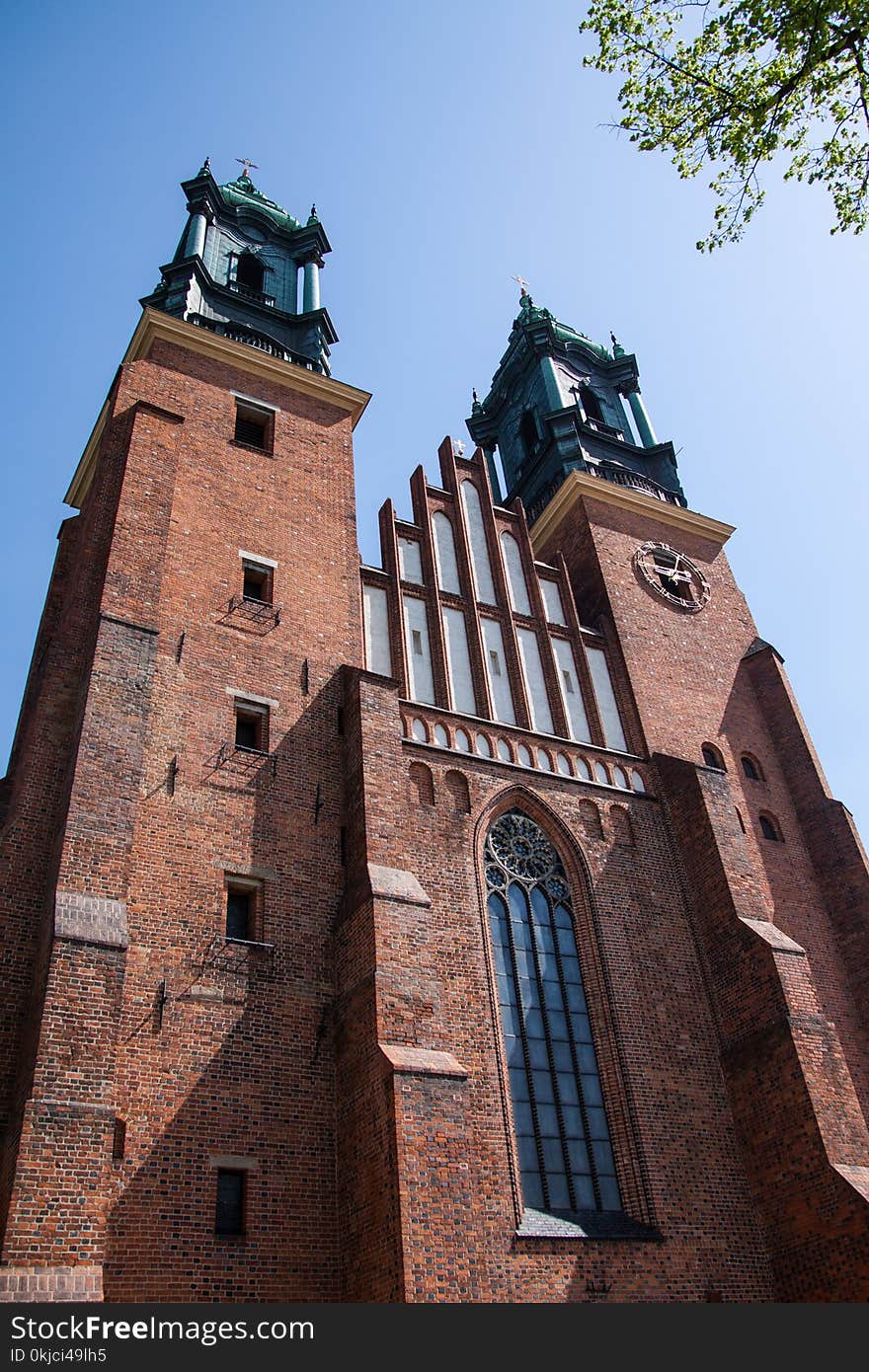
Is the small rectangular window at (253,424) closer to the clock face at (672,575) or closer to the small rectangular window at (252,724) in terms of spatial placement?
the small rectangular window at (252,724)

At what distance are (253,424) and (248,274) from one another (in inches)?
Answer: 293

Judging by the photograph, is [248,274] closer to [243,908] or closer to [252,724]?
[252,724]

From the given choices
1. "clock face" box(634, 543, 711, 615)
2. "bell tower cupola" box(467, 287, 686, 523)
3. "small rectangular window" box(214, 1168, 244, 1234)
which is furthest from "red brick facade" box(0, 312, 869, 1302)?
"bell tower cupola" box(467, 287, 686, 523)

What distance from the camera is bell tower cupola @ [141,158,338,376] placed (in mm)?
22266

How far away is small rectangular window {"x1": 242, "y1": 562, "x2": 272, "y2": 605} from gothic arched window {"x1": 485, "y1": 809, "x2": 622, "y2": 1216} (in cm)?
552

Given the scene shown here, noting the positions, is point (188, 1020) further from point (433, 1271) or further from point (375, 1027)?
point (433, 1271)

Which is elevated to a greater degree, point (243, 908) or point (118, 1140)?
point (243, 908)

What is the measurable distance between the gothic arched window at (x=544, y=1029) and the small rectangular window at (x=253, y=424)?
29.9 ft

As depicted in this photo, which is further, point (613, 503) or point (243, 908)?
point (613, 503)

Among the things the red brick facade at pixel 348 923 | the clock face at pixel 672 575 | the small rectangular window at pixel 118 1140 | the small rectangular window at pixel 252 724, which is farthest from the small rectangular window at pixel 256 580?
the clock face at pixel 672 575

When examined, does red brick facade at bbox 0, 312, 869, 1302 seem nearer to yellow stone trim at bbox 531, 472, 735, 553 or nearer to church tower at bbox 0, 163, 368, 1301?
church tower at bbox 0, 163, 368, 1301

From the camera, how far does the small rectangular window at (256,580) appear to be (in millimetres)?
17109

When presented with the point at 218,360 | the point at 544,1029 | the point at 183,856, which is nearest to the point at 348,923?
the point at 183,856

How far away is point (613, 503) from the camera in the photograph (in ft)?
78.6
